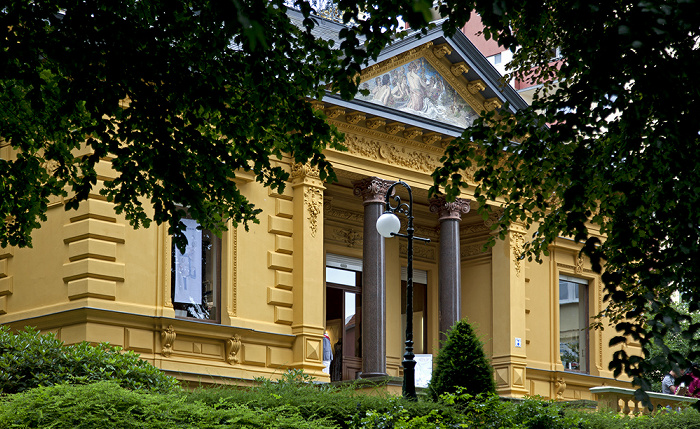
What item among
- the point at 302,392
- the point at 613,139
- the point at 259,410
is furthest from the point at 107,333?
the point at 613,139

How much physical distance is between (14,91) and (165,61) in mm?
2091

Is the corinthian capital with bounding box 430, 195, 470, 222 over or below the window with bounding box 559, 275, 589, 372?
over

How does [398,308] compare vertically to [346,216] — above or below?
below

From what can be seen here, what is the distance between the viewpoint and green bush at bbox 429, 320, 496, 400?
16141 mm

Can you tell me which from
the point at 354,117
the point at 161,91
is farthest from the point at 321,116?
the point at 354,117

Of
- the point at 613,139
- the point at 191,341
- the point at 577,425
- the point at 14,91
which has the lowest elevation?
the point at 577,425

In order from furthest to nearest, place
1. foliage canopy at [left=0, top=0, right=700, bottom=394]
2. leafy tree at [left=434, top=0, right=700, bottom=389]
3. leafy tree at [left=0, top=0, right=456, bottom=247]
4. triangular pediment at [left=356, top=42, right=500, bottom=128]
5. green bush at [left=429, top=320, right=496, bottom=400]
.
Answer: triangular pediment at [left=356, top=42, right=500, bottom=128], green bush at [left=429, top=320, right=496, bottom=400], leafy tree at [left=0, top=0, right=456, bottom=247], foliage canopy at [left=0, top=0, right=700, bottom=394], leafy tree at [left=434, top=0, right=700, bottom=389]

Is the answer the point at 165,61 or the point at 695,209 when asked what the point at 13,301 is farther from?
the point at 695,209

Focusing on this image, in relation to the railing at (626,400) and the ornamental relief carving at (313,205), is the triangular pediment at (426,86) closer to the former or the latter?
the ornamental relief carving at (313,205)

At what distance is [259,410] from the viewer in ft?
39.7

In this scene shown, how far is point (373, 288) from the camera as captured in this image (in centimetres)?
2308

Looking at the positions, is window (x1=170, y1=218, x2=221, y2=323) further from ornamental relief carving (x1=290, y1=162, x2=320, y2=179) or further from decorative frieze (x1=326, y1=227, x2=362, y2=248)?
decorative frieze (x1=326, y1=227, x2=362, y2=248)

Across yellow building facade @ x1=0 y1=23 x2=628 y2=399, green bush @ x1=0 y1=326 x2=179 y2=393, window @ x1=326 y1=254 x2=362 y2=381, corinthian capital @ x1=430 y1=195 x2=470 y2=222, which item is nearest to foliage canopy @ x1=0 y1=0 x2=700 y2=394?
green bush @ x1=0 y1=326 x2=179 y2=393

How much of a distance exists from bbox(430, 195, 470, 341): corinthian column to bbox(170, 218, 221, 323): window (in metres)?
5.98
